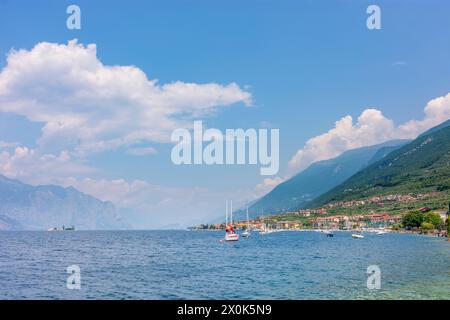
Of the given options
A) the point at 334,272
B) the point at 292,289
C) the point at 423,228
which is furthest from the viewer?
the point at 423,228

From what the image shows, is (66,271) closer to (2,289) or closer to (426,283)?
(2,289)

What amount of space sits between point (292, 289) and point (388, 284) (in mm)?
11750

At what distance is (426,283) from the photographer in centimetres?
5094

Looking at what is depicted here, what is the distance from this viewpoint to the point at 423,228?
199250 millimetres

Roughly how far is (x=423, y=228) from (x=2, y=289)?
190503mm

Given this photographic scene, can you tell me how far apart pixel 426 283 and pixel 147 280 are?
3553 cm
